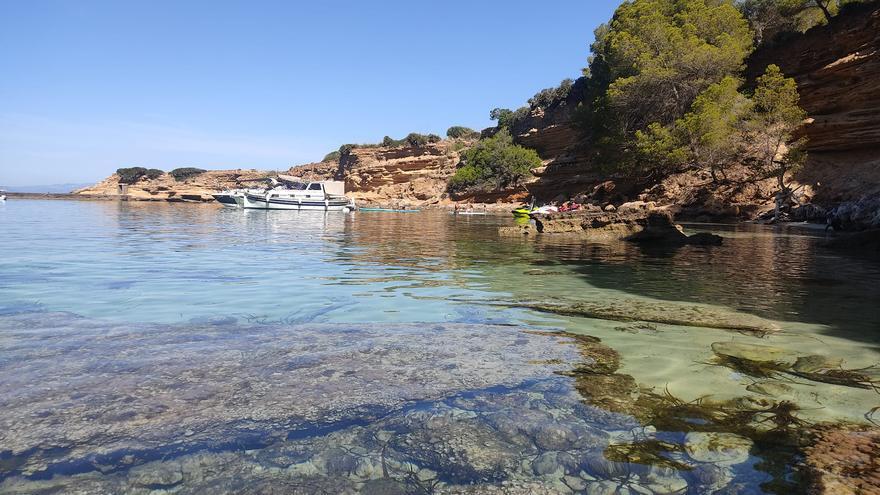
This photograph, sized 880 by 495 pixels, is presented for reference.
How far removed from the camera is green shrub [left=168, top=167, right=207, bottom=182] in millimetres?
104425

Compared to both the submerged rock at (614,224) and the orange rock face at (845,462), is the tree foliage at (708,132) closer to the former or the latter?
the submerged rock at (614,224)

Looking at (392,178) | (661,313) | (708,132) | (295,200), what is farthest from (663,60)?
(392,178)

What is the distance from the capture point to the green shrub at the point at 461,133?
94688 mm

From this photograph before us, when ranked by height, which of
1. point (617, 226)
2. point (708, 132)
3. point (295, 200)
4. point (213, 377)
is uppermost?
point (708, 132)

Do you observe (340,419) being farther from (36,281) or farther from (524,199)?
(524,199)

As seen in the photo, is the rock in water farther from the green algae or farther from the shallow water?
the green algae

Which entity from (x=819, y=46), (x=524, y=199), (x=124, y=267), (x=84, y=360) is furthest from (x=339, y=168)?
(x=84, y=360)

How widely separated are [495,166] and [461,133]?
36824 millimetres

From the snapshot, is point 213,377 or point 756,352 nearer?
point 213,377

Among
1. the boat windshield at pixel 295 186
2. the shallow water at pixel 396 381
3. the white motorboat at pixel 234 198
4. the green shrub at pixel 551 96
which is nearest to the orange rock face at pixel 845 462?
the shallow water at pixel 396 381

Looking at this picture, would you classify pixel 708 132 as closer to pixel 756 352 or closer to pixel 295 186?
pixel 756 352

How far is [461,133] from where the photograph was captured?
320 ft

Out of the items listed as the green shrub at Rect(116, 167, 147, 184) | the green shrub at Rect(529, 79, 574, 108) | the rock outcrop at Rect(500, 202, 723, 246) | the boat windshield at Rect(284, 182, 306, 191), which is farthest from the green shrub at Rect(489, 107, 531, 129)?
the green shrub at Rect(116, 167, 147, 184)

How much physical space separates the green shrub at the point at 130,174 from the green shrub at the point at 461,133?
2427 inches
